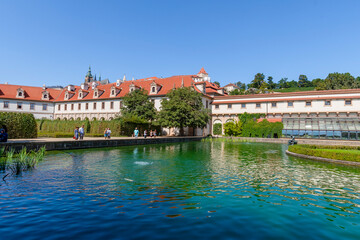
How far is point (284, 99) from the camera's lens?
49.0 meters

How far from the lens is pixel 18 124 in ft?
78.7

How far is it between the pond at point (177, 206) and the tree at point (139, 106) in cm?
3644

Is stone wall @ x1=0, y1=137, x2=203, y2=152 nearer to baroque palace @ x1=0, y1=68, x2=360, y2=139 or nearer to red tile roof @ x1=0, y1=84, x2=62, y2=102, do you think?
baroque palace @ x1=0, y1=68, x2=360, y2=139

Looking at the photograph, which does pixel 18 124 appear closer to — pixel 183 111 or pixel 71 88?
pixel 183 111

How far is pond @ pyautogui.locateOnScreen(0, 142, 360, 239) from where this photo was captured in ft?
17.1

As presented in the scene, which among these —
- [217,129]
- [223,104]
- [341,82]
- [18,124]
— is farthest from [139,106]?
[341,82]

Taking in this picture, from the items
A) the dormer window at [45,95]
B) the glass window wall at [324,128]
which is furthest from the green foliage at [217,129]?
the dormer window at [45,95]

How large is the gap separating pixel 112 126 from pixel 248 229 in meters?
35.9

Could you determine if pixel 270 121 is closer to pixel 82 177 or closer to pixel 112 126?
pixel 112 126

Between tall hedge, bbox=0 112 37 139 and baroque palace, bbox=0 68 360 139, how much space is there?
1948 centimetres

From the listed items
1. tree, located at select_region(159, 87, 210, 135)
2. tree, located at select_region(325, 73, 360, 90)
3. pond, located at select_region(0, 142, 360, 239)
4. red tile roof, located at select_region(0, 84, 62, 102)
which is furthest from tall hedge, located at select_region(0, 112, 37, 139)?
tree, located at select_region(325, 73, 360, 90)

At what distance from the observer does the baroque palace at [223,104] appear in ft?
141

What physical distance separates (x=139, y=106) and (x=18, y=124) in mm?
25097

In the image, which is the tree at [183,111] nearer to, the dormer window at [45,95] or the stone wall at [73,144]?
the stone wall at [73,144]
